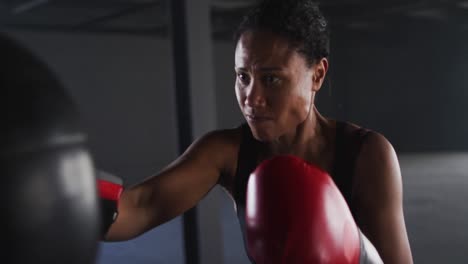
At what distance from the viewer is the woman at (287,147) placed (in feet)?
3.04

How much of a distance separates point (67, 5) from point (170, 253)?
12.1ft

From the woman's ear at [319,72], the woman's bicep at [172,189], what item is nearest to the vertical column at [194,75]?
the woman's bicep at [172,189]

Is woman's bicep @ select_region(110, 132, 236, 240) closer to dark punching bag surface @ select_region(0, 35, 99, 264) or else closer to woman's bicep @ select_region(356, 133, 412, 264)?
woman's bicep @ select_region(356, 133, 412, 264)

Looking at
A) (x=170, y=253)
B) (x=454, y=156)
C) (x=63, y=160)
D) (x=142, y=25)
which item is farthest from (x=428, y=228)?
(x=142, y=25)

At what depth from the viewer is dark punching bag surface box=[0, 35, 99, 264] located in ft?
1.24

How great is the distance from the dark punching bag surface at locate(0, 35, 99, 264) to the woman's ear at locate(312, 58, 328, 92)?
66 cm

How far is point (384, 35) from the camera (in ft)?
26.8

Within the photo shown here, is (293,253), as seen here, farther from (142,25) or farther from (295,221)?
(142,25)


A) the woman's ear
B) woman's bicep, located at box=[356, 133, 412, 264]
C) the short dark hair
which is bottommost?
woman's bicep, located at box=[356, 133, 412, 264]

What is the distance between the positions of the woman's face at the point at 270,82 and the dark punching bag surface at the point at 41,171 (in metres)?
0.53

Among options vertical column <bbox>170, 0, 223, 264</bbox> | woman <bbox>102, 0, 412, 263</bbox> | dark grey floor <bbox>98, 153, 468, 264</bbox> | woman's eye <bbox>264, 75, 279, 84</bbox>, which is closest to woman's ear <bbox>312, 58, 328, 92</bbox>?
woman <bbox>102, 0, 412, 263</bbox>

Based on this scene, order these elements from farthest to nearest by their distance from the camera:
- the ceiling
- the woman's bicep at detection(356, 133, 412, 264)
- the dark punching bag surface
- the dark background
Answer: the dark background < the ceiling < the woman's bicep at detection(356, 133, 412, 264) < the dark punching bag surface

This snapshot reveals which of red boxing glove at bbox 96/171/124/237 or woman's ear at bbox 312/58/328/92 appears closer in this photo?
red boxing glove at bbox 96/171/124/237

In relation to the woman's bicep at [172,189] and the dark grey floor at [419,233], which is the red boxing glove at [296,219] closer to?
the woman's bicep at [172,189]
